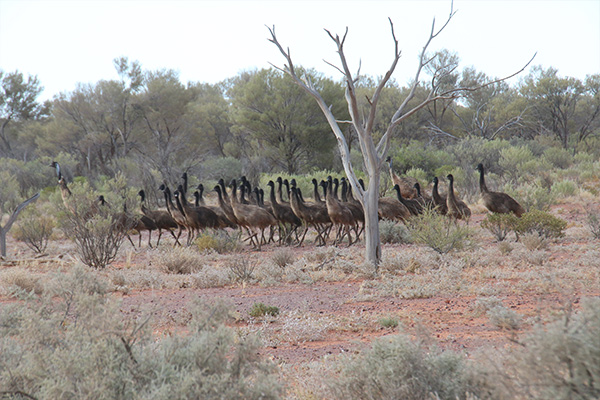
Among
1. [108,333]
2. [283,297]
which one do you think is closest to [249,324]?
[283,297]

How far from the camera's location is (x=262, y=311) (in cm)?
669

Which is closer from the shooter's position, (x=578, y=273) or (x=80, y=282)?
(x=80, y=282)

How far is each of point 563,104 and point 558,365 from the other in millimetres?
38437

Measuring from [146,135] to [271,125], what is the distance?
9.74 metres

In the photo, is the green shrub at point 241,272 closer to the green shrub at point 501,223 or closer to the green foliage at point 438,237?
the green foliage at point 438,237

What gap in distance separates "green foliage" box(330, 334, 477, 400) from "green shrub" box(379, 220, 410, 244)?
33.2 ft

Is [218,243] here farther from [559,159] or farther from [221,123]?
[221,123]

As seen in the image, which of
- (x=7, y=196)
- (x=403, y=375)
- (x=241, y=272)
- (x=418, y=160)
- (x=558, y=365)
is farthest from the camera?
(x=418, y=160)

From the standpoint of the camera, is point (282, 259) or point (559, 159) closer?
point (282, 259)

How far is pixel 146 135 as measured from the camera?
35.7 metres

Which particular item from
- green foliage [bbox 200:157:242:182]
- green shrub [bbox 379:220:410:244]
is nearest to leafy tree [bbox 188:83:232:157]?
green foliage [bbox 200:157:242:182]

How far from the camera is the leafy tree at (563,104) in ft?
118

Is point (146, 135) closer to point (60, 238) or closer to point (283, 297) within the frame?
point (60, 238)

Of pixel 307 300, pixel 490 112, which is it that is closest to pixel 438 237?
pixel 307 300
